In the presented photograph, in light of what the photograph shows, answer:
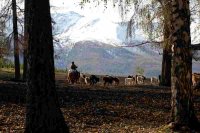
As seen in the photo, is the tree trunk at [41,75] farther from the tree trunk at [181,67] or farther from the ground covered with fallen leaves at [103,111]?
the tree trunk at [181,67]

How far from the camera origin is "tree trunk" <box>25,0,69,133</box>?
1261 centimetres

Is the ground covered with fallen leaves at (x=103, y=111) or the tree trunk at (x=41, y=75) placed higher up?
the tree trunk at (x=41, y=75)

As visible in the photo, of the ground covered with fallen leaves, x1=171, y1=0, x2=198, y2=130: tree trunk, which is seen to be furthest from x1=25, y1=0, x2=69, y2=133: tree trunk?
x1=171, y1=0, x2=198, y2=130: tree trunk

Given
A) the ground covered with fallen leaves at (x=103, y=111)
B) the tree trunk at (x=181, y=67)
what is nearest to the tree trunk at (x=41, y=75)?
the ground covered with fallen leaves at (x=103, y=111)

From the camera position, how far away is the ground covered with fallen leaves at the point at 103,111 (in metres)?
16.0

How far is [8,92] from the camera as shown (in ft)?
78.6

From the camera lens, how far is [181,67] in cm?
1441

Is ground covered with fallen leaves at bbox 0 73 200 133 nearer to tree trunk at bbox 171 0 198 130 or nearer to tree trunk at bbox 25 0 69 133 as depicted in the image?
tree trunk at bbox 171 0 198 130

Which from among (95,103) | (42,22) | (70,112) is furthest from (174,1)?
(95,103)

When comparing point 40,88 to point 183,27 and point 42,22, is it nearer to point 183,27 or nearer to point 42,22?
point 42,22

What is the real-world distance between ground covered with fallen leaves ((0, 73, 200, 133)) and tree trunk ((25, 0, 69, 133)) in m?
2.19

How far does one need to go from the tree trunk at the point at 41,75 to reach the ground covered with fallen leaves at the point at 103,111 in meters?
2.19

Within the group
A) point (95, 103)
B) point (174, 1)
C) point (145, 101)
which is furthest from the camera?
point (145, 101)

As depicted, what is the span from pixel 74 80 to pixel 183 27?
23.8 metres
